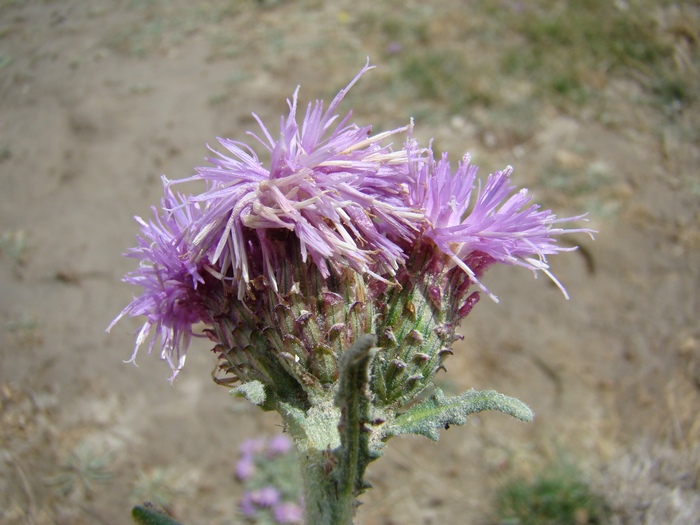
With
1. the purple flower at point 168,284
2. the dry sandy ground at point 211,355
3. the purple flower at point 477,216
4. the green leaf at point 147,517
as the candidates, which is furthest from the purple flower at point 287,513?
the purple flower at point 477,216

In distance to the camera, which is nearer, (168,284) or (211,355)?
(168,284)

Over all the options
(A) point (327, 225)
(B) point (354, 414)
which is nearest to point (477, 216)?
(A) point (327, 225)

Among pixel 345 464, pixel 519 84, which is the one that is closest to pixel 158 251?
pixel 345 464

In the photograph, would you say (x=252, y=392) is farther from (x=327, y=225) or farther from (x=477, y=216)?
(x=477, y=216)

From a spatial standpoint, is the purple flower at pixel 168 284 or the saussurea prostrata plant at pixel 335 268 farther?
the purple flower at pixel 168 284

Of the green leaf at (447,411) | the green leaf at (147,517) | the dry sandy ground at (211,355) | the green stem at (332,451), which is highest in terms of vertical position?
the dry sandy ground at (211,355)

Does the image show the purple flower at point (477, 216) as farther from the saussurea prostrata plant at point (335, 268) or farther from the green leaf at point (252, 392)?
the green leaf at point (252, 392)

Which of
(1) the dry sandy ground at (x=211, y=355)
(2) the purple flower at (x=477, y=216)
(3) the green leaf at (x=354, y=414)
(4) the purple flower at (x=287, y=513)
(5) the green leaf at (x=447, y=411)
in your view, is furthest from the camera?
(1) the dry sandy ground at (x=211, y=355)
